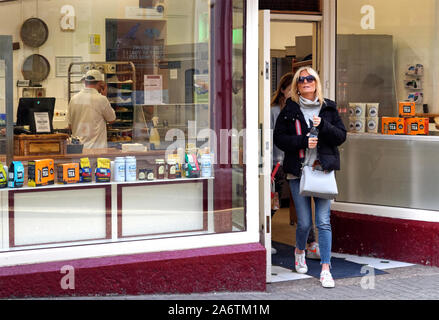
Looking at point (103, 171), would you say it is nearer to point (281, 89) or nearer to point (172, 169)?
point (172, 169)

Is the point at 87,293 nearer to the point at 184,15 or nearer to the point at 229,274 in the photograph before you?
the point at 229,274

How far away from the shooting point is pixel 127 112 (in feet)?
21.1

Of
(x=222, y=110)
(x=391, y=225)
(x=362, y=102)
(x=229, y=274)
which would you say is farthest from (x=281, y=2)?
(x=229, y=274)

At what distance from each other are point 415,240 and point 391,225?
0.29 metres

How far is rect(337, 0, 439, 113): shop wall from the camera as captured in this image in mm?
7461

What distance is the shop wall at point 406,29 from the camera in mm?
7461

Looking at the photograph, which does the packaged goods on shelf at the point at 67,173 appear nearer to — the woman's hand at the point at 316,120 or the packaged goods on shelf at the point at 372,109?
the woman's hand at the point at 316,120

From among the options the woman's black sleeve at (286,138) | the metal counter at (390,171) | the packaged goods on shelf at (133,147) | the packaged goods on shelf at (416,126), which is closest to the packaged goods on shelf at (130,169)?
the packaged goods on shelf at (133,147)

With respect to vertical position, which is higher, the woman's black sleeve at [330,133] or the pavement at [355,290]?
the woman's black sleeve at [330,133]

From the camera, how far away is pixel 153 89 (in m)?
6.47

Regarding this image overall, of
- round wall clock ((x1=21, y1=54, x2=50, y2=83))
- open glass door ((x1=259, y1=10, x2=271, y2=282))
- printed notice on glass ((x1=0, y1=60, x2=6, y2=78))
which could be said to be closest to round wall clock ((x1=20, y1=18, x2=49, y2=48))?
round wall clock ((x1=21, y1=54, x2=50, y2=83))

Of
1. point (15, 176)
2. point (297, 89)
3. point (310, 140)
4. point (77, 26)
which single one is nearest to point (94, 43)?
point (77, 26)

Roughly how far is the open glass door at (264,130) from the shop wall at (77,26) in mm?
600

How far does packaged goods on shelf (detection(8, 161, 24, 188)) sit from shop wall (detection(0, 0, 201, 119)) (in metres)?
0.80
